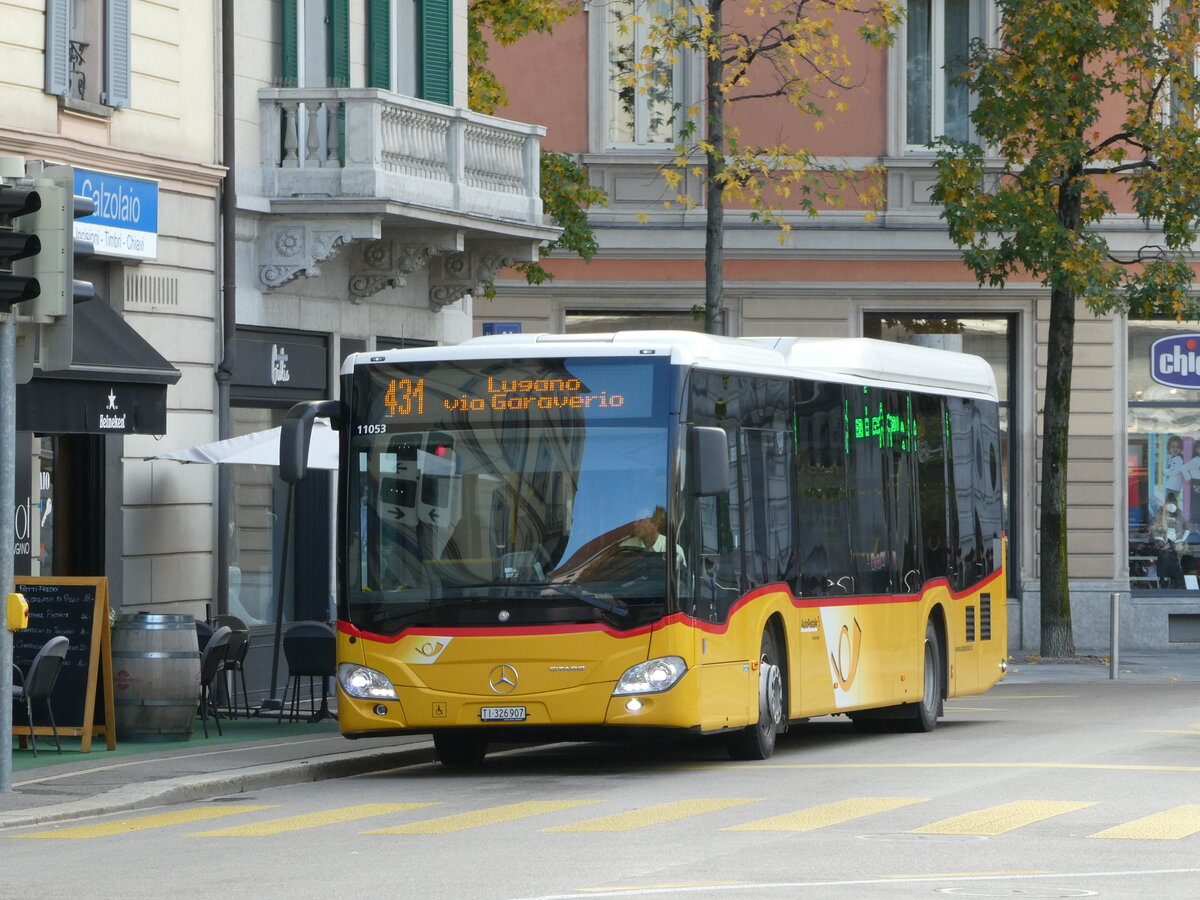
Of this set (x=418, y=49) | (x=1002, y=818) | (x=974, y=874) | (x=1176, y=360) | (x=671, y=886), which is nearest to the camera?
(x=671, y=886)

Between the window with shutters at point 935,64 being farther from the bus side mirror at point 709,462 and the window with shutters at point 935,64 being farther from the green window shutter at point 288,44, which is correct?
the bus side mirror at point 709,462

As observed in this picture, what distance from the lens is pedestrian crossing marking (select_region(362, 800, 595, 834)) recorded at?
37.6 feet

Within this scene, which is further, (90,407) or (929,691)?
(929,691)

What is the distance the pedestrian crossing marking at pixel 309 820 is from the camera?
37.4 feet

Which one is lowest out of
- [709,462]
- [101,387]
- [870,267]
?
[709,462]

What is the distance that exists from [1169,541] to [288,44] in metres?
15.2

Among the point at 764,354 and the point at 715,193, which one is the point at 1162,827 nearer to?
the point at 764,354

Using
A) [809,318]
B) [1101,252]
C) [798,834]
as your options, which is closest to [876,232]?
[809,318]

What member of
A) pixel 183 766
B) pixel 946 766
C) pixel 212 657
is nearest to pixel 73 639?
pixel 212 657

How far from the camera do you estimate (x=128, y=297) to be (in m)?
19.4

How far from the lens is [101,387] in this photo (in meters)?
17.3

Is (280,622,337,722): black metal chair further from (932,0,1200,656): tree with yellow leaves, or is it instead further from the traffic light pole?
(932,0,1200,656): tree with yellow leaves

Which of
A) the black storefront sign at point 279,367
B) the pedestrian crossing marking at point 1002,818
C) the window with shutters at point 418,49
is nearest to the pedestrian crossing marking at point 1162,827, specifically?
the pedestrian crossing marking at point 1002,818

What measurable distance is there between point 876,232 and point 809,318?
144 centimetres
